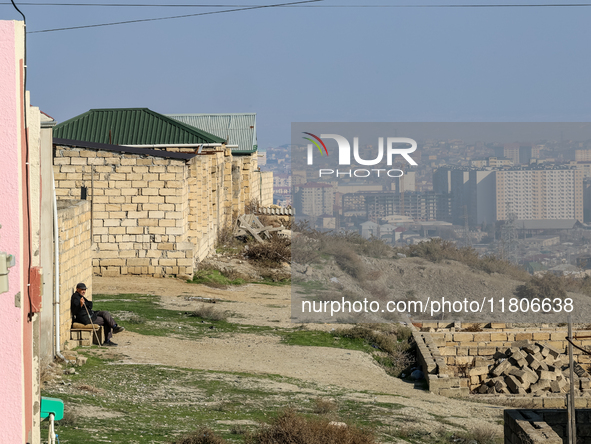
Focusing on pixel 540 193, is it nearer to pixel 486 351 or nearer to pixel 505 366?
pixel 486 351

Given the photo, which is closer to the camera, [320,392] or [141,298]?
[320,392]

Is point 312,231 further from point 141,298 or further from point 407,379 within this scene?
point 407,379

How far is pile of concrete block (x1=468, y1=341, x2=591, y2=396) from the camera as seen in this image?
1288 cm

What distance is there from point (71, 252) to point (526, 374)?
28.2ft

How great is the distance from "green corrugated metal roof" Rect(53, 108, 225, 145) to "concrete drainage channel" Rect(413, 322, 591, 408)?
13.1 metres

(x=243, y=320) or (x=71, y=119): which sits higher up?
(x=71, y=119)

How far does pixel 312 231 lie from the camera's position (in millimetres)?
28906

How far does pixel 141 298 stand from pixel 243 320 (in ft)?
8.55

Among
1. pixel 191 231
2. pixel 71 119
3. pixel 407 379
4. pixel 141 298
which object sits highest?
pixel 71 119

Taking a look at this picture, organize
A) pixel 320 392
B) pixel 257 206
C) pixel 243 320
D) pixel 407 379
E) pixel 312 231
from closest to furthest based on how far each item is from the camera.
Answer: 1. pixel 320 392
2. pixel 407 379
3. pixel 243 320
4. pixel 312 231
5. pixel 257 206

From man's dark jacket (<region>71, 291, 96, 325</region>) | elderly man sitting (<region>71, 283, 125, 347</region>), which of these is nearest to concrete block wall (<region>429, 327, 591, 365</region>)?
elderly man sitting (<region>71, 283, 125, 347</region>)

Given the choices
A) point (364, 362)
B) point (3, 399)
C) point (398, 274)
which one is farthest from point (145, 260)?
point (3, 399)

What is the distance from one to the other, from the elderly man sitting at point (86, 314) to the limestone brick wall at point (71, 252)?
0.40 feet

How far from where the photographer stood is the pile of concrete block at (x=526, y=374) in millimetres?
12875
